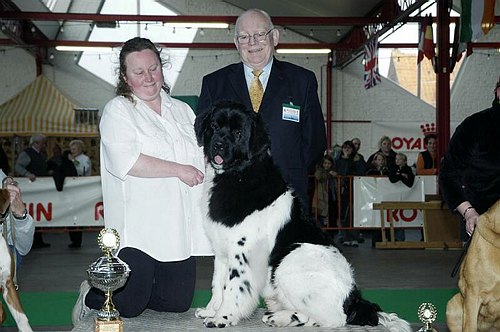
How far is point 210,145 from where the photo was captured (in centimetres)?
370

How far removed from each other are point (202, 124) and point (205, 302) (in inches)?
132

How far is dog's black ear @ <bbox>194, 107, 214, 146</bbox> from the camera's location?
3.72 metres

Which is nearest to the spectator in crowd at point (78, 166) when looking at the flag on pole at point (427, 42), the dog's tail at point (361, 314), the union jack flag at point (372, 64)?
the flag on pole at point (427, 42)

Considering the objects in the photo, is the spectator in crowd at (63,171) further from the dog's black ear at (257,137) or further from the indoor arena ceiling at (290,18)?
the dog's black ear at (257,137)

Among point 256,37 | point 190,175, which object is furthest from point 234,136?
point 256,37

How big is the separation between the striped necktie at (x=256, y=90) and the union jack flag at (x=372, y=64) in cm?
1319

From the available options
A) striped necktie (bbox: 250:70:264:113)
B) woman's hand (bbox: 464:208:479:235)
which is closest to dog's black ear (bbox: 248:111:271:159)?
striped necktie (bbox: 250:70:264:113)

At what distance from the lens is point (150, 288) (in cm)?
422

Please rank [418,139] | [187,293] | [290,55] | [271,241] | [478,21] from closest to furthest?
[271,241]
[187,293]
[478,21]
[418,139]
[290,55]

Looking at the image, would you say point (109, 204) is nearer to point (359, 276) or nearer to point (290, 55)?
point (359, 276)

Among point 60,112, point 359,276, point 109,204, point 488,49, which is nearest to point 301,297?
point 109,204

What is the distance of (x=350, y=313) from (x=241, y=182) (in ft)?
2.90

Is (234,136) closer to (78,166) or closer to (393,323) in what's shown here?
(393,323)

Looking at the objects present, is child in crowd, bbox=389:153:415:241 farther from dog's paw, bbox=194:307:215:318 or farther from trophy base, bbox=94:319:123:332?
trophy base, bbox=94:319:123:332
